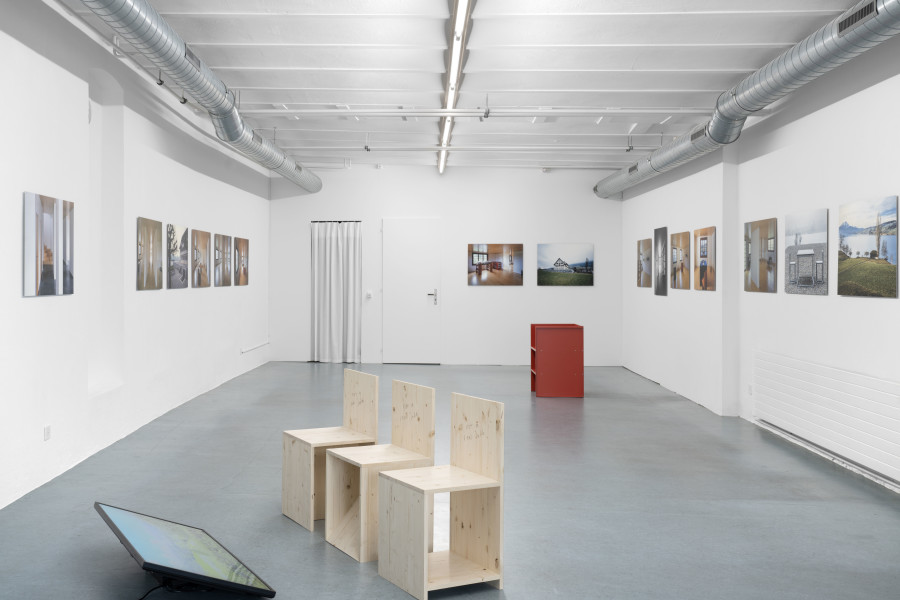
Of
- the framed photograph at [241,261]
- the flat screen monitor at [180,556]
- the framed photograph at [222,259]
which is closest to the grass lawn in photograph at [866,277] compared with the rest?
the flat screen monitor at [180,556]

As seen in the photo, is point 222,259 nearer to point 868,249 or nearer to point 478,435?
point 478,435

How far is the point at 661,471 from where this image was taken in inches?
223

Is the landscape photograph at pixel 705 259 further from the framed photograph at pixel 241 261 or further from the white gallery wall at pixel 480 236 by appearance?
the framed photograph at pixel 241 261

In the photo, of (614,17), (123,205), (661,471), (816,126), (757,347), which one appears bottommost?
(661,471)

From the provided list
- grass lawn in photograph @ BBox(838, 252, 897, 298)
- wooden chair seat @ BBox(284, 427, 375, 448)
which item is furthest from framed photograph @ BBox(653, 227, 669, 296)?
wooden chair seat @ BBox(284, 427, 375, 448)

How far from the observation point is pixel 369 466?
12.7 ft

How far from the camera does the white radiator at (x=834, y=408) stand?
210 inches

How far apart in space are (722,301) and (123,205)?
21.4 ft

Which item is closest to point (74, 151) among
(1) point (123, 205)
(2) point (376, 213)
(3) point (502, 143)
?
(1) point (123, 205)

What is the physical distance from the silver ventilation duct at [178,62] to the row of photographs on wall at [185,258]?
127 centimetres

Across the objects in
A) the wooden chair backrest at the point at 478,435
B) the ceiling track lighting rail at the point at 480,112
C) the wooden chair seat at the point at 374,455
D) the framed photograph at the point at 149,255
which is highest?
the ceiling track lighting rail at the point at 480,112

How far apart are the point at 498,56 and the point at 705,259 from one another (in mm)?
3882

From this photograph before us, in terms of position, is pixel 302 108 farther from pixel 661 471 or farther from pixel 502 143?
pixel 661 471

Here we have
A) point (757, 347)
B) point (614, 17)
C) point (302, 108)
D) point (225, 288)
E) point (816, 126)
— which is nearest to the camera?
point (614, 17)
